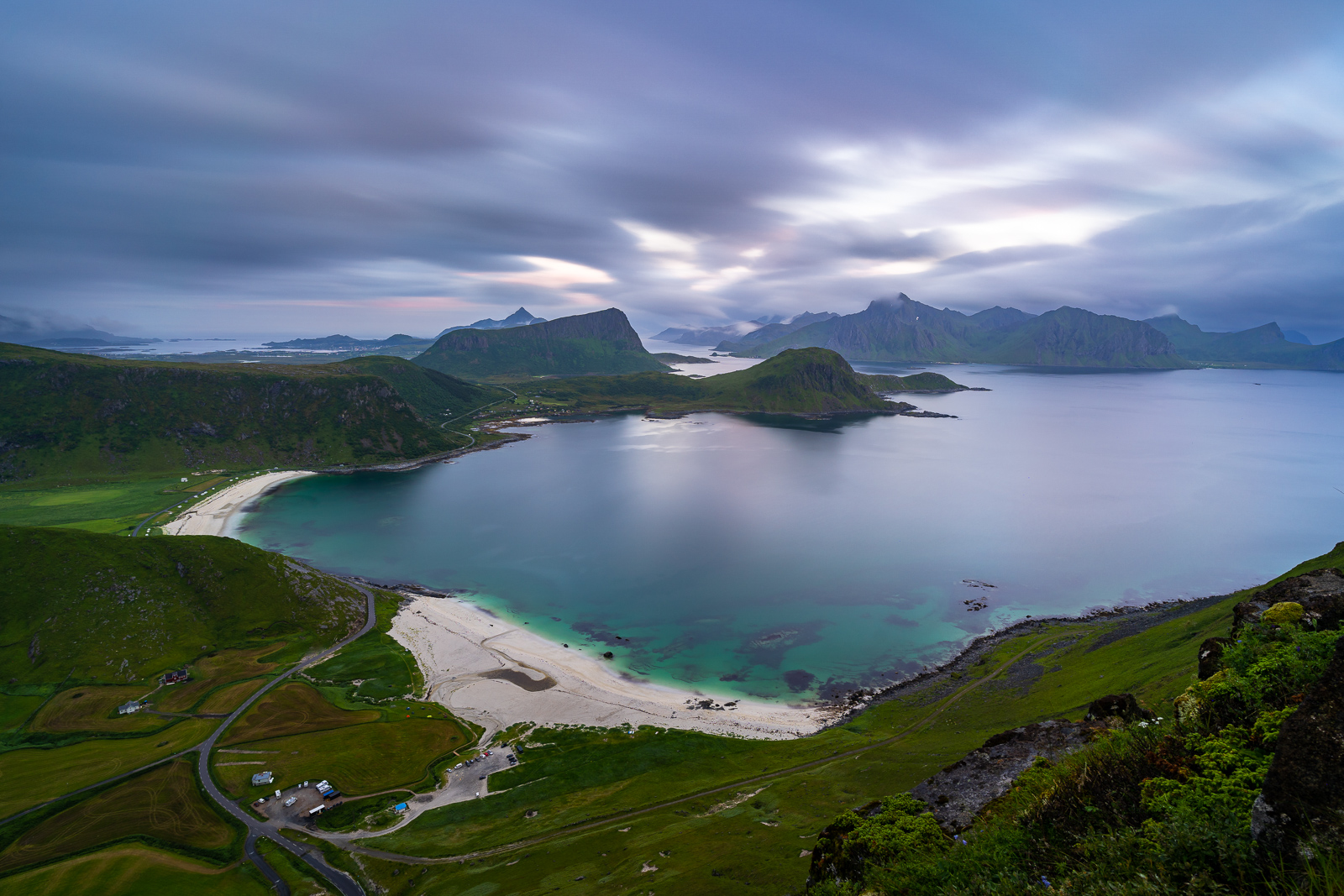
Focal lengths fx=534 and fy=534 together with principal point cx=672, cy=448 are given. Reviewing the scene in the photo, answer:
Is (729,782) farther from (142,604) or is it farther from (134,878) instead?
(142,604)

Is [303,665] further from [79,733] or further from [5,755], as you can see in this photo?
[5,755]

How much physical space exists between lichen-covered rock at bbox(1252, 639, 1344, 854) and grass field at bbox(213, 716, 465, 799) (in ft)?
212

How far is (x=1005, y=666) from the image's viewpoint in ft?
245

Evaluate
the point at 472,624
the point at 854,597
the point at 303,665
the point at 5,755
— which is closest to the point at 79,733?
the point at 5,755

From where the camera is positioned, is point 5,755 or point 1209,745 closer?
point 1209,745

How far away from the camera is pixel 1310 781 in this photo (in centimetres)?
1070

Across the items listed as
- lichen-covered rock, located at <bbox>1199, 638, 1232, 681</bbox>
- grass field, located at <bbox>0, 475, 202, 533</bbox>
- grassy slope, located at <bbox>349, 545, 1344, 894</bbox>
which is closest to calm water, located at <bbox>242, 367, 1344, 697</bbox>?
grassy slope, located at <bbox>349, 545, 1344, 894</bbox>

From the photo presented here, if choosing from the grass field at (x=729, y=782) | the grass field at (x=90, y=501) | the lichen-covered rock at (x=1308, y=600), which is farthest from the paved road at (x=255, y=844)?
the grass field at (x=90, y=501)

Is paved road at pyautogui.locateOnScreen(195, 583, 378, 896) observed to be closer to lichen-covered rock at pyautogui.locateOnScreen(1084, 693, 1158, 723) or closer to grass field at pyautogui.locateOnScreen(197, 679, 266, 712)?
grass field at pyautogui.locateOnScreen(197, 679, 266, 712)

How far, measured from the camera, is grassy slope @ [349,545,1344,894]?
4047cm

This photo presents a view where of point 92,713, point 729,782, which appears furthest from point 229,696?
point 729,782

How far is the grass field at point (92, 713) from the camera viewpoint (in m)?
61.5

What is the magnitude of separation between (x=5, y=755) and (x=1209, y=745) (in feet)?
318

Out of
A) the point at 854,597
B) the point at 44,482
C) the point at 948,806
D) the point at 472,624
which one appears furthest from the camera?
the point at 44,482
